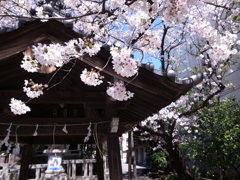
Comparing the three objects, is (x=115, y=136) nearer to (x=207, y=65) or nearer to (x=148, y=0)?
(x=148, y=0)

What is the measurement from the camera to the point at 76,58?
104 inches

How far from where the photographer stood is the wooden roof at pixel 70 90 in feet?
8.66

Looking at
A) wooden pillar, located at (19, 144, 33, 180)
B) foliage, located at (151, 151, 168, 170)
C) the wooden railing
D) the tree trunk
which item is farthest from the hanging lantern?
foliage, located at (151, 151, 168, 170)

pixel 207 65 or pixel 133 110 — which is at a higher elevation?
pixel 207 65

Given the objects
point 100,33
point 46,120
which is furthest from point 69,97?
point 100,33

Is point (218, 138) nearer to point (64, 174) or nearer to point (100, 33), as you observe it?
point (64, 174)

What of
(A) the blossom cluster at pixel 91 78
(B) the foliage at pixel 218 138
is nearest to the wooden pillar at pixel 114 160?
(A) the blossom cluster at pixel 91 78

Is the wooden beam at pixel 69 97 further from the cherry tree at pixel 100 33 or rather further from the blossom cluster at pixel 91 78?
the blossom cluster at pixel 91 78

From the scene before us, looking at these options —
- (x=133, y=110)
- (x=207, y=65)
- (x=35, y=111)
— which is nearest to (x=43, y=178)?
(x=35, y=111)

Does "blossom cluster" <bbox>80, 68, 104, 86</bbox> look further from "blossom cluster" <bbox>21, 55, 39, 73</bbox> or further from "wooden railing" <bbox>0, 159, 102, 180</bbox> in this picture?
"wooden railing" <bbox>0, 159, 102, 180</bbox>

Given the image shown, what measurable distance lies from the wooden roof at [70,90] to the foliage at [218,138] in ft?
17.8

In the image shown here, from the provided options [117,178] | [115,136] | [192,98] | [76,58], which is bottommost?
[117,178]

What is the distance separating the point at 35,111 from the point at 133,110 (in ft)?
5.34

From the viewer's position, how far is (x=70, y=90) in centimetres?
329
